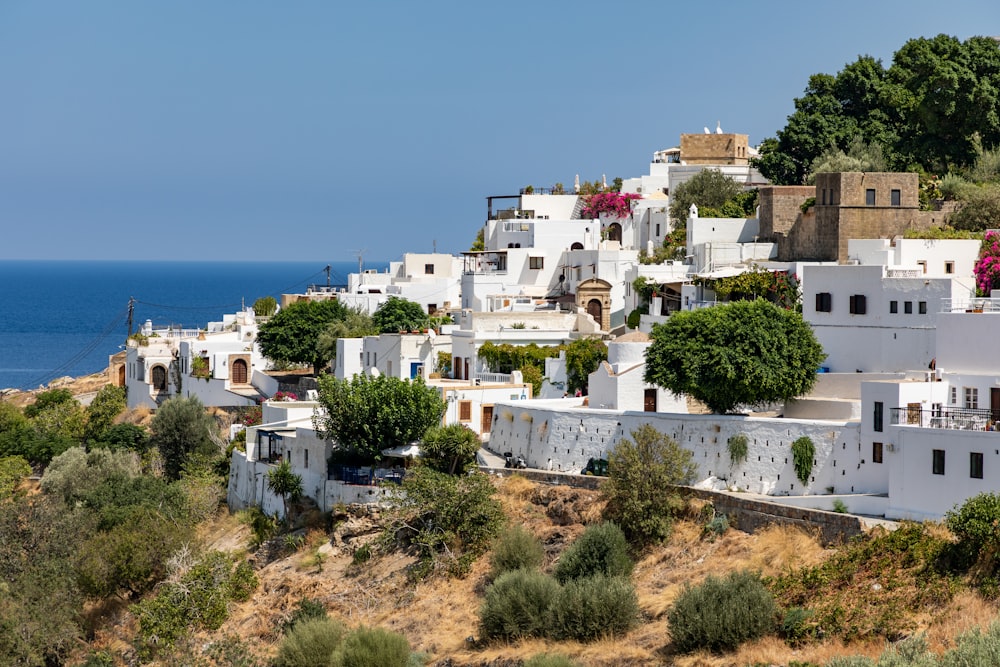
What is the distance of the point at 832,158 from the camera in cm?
5750

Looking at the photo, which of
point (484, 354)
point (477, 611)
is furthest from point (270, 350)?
point (477, 611)

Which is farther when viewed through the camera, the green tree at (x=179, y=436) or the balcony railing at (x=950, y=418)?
the green tree at (x=179, y=436)

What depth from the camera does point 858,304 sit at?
41.0 metres

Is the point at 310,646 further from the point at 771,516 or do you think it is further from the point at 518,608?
the point at 771,516

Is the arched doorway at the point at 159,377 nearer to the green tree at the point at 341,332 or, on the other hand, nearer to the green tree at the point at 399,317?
the green tree at the point at 341,332

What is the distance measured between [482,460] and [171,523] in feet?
30.9

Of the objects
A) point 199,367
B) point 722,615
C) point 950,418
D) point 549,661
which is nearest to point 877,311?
point 950,418

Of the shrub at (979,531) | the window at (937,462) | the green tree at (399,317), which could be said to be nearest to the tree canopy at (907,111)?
the green tree at (399,317)

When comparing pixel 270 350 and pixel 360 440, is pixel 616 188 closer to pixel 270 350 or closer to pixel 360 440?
pixel 270 350

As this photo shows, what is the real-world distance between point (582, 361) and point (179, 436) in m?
14.4

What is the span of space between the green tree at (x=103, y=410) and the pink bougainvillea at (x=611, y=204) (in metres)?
22.8

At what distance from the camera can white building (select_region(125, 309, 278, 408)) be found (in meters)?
58.3

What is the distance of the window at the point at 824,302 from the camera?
41.6m

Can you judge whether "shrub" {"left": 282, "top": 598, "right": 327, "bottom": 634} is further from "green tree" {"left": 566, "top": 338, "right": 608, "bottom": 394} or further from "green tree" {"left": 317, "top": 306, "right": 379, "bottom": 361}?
"green tree" {"left": 317, "top": 306, "right": 379, "bottom": 361}
